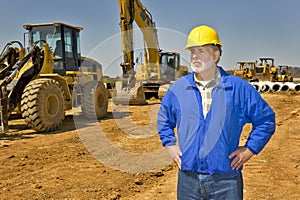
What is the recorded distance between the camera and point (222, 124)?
232 cm

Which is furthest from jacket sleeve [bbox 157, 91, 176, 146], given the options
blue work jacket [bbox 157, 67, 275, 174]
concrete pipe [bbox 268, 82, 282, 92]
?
concrete pipe [bbox 268, 82, 282, 92]

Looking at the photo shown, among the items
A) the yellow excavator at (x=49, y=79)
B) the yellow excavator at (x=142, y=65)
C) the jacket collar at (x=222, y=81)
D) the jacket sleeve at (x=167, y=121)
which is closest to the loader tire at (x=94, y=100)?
the yellow excavator at (x=49, y=79)

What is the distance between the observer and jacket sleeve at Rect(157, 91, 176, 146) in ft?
8.32

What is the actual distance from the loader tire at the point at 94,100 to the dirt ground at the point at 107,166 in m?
1.72

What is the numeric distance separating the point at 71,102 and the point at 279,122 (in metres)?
6.22

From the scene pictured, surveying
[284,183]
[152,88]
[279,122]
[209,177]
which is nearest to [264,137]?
[209,177]

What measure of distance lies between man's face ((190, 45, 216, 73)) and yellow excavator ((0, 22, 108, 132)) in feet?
20.6

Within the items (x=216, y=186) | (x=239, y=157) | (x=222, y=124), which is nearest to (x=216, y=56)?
(x=222, y=124)

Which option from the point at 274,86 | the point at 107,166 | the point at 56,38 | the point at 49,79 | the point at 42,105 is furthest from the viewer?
the point at 274,86

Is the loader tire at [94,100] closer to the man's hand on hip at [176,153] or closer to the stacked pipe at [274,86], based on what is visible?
the man's hand on hip at [176,153]

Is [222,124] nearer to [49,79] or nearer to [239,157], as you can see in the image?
[239,157]

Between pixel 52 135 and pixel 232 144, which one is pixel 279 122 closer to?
pixel 52 135

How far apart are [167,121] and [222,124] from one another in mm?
432

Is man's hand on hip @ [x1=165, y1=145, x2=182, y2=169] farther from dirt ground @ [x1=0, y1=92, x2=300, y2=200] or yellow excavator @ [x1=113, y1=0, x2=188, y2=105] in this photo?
yellow excavator @ [x1=113, y1=0, x2=188, y2=105]
